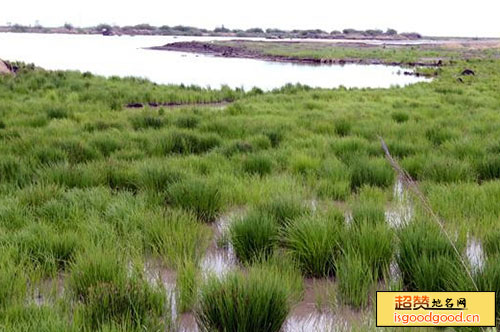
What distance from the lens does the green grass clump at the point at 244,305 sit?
8.82 feet

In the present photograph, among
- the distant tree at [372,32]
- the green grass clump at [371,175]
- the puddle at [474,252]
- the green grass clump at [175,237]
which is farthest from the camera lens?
the distant tree at [372,32]

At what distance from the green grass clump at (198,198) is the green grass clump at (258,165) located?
4.80 feet

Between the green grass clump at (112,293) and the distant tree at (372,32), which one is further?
the distant tree at (372,32)

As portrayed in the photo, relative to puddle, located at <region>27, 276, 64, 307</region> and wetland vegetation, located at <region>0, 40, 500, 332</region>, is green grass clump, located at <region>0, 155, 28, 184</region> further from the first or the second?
puddle, located at <region>27, 276, 64, 307</region>

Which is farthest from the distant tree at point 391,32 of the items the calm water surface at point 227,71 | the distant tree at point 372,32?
the calm water surface at point 227,71

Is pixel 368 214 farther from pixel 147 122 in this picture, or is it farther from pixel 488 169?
pixel 147 122

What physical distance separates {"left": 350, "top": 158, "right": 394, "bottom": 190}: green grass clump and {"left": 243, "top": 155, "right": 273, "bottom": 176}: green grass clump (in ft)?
3.79

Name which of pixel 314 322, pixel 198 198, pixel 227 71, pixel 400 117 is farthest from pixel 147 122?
pixel 227 71

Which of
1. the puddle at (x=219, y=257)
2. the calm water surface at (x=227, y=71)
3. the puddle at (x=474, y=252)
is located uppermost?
the calm water surface at (x=227, y=71)

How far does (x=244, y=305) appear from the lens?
2688mm

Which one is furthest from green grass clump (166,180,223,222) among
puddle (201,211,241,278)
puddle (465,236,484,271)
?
puddle (465,236,484,271)

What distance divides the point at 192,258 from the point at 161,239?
340 millimetres

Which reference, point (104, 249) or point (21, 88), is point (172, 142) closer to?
point (104, 249)

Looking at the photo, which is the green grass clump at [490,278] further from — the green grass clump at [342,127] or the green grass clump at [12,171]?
the green grass clump at [342,127]
